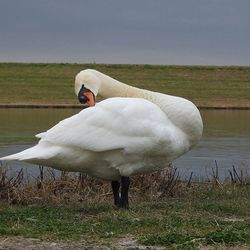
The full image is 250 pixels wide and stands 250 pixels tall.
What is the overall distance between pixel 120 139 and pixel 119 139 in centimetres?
1

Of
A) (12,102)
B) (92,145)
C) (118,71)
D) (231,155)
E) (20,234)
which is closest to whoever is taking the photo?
(20,234)

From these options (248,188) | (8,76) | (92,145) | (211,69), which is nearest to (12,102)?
(8,76)

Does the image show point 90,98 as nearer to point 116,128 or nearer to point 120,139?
point 116,128

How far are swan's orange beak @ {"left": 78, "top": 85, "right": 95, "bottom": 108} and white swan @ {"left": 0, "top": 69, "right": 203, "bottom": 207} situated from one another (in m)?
0.56

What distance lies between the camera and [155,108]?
930 cm

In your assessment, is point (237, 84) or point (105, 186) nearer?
point (105, 186)

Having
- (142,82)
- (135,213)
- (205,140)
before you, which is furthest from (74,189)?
(142,82)

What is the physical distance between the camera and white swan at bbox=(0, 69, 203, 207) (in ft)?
29.7

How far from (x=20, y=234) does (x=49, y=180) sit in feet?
13.6

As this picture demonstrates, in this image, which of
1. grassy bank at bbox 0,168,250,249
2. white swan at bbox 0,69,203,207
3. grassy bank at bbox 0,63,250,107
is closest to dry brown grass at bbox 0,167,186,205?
grassy bank at bbox 0,168,250,249

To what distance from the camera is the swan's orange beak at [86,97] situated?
9977 millimetres

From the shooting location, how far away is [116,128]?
9102mm

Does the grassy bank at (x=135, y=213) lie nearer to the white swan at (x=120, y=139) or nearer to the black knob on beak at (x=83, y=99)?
the white swan at (x=120, y=139)

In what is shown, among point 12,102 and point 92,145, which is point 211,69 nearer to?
point 12,102
